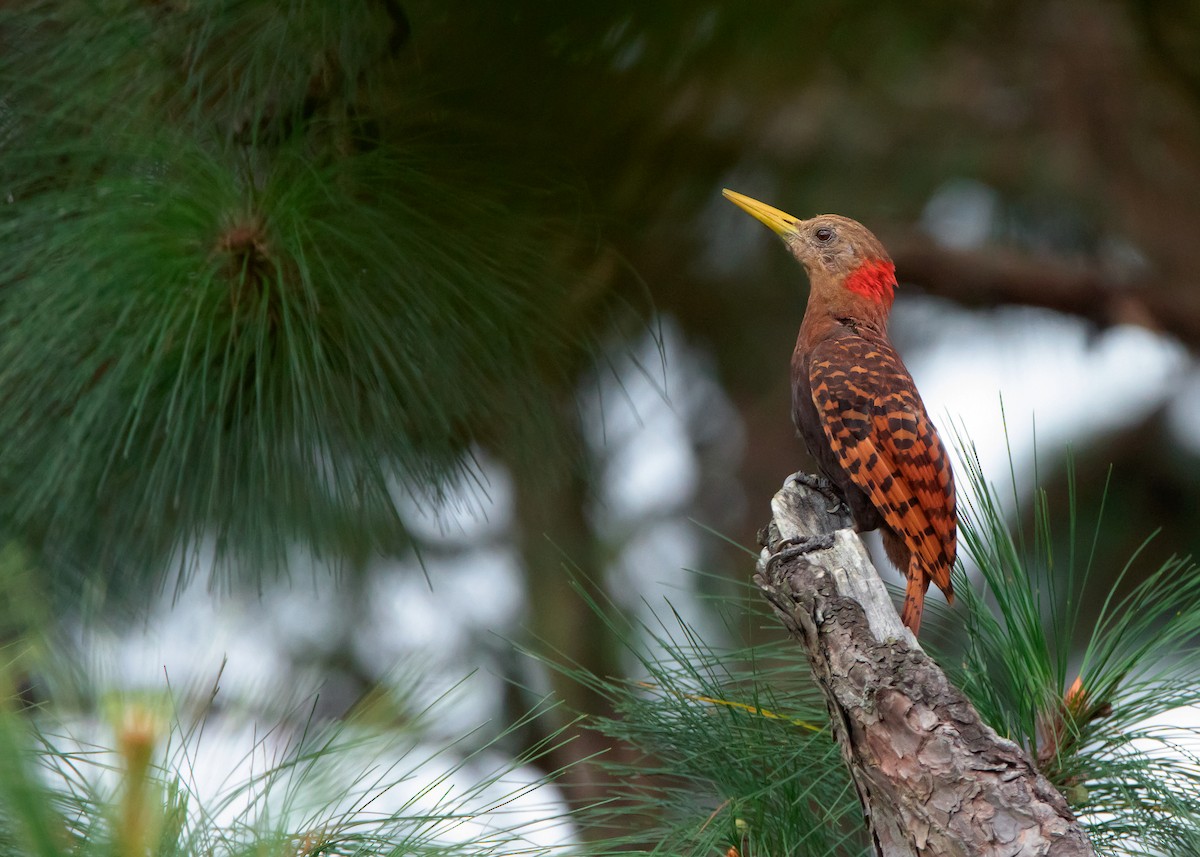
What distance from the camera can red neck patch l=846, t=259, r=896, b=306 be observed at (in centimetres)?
301

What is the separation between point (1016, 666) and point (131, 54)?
188cm

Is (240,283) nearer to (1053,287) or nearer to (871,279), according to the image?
(871,279)

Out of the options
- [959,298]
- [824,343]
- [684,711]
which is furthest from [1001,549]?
[959,298]

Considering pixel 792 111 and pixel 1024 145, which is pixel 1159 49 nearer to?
pixel 1024 145

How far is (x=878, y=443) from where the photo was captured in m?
2.59

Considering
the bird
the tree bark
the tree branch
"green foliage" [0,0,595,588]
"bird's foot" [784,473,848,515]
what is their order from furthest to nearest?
the tree branch < "bird's foot" [784,473,848,515] < the bird < "green foliage" [0,0,595,588] < the tree bark

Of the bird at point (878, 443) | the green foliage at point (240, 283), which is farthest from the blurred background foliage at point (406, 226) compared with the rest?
the bird at point (878, 443)

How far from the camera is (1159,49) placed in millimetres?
3158

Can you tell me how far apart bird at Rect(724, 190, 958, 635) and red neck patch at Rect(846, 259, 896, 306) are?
0.24 ft

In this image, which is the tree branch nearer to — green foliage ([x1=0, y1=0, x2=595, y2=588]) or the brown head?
the brown head

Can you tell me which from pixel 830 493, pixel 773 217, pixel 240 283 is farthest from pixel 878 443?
pixel 240 283

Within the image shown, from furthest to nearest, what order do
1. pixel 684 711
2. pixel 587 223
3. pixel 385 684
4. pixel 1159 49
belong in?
1. pixel 1159 49
2. pixel 587 223
3. pixel 684 711
4. pixel 385 684

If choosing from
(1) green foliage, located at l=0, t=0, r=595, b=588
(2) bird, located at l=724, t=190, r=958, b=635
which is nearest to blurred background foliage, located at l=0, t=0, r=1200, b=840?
(1) green foliage, located at l=0, t=0, r=595, b=588

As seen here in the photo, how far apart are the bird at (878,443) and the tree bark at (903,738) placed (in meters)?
0.53
